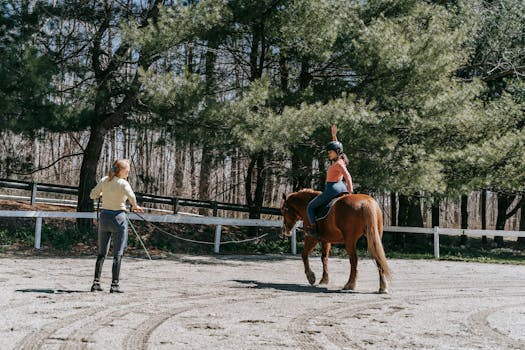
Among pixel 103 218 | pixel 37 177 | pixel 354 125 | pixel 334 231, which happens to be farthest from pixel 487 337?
pixel 37 177

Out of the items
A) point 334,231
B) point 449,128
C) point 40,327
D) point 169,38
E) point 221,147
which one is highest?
point 169,38

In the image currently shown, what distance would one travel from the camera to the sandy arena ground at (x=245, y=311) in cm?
619

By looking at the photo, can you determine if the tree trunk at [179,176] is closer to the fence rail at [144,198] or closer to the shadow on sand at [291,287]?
→ the fence rail at [144,198]

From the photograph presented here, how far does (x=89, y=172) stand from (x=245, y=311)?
513 inches

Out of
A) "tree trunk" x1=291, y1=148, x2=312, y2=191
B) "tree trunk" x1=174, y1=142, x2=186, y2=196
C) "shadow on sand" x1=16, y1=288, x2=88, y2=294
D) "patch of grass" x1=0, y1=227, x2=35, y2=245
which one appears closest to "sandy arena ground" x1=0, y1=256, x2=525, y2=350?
"shadow on sand" x1=16, y1=288, x2=88, y2=294

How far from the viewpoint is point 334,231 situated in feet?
35.5

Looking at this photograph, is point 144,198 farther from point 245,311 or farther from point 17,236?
point 245,311

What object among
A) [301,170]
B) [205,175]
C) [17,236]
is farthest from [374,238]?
[205,175]

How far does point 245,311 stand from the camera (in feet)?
26.2

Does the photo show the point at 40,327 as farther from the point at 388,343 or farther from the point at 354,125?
the point at 354,125

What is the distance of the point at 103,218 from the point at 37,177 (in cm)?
2382

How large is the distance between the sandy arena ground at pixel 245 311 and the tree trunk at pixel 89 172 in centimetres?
602

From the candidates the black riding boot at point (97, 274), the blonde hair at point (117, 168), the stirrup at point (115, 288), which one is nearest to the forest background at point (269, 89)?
the blonde hair at point (117, 168)

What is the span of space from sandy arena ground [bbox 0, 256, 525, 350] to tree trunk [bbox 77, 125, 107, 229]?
6.02 metres
